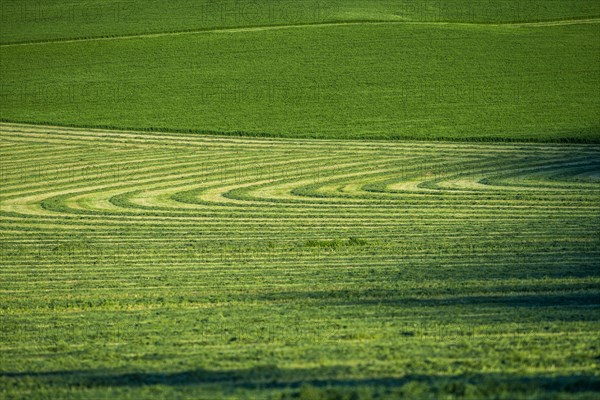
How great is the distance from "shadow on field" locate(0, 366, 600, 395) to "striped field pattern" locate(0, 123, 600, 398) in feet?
0.16

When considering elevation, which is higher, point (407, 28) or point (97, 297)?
point (407, 28)

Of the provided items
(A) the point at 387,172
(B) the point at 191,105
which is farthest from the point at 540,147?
(B) the point at 191,105

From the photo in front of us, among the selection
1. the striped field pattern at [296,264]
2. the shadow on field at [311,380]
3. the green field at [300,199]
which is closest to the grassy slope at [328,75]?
the green field at [300,199]

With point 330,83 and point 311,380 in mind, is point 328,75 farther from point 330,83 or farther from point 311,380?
point 311,380

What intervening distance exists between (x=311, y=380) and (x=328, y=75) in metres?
44.8

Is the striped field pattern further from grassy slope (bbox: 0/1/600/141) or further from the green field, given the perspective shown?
grassy slope (bbox: 0/1/600/141)

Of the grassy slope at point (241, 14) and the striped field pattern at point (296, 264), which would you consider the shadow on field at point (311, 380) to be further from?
the grassy slope at point (241, 14)

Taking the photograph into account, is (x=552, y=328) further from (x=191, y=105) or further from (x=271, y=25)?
(x=271, y=25)

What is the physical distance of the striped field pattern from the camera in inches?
455

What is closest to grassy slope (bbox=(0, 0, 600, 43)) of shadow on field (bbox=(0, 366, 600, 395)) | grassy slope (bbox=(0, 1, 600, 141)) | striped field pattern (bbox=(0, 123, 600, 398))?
grassy slope (bbox=(0, 1, 600, 141))

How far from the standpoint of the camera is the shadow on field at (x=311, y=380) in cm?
971

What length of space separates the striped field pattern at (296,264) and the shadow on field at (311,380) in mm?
50

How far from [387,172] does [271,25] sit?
31688 mm

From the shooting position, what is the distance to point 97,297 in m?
16.9
